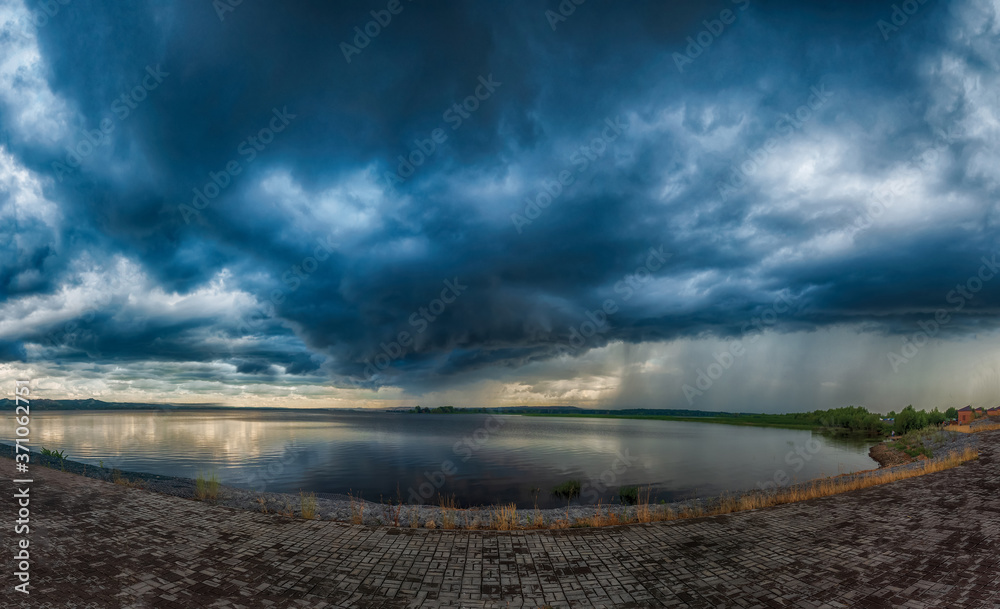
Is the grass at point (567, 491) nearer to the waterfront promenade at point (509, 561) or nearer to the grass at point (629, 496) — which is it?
the grass at point (629, 496)

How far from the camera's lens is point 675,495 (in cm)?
1959

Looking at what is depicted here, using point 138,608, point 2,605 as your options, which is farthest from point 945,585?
point 2,605

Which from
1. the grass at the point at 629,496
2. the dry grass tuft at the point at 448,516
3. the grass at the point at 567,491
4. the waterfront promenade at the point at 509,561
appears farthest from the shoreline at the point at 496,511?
the grass at the point at 567,491


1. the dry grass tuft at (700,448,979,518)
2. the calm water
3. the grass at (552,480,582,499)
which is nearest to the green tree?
the calm water

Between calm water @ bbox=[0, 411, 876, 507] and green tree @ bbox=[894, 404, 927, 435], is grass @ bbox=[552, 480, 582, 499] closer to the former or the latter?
calm water @ bbox=[0, 411, 876, 507]

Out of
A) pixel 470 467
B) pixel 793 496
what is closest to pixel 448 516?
pixel 793 496

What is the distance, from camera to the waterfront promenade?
5.89 meters

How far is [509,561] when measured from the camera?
7.22 m

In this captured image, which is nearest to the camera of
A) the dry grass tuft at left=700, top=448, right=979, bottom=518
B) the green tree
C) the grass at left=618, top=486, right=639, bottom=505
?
the dry grass tuft at left=700, top=448, right=979, bottom=518

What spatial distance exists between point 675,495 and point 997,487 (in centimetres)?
1063

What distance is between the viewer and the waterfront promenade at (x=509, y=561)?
19.3 feet

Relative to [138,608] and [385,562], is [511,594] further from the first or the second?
[138,608]

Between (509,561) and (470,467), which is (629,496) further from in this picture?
(509,561)

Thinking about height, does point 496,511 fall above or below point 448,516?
below
